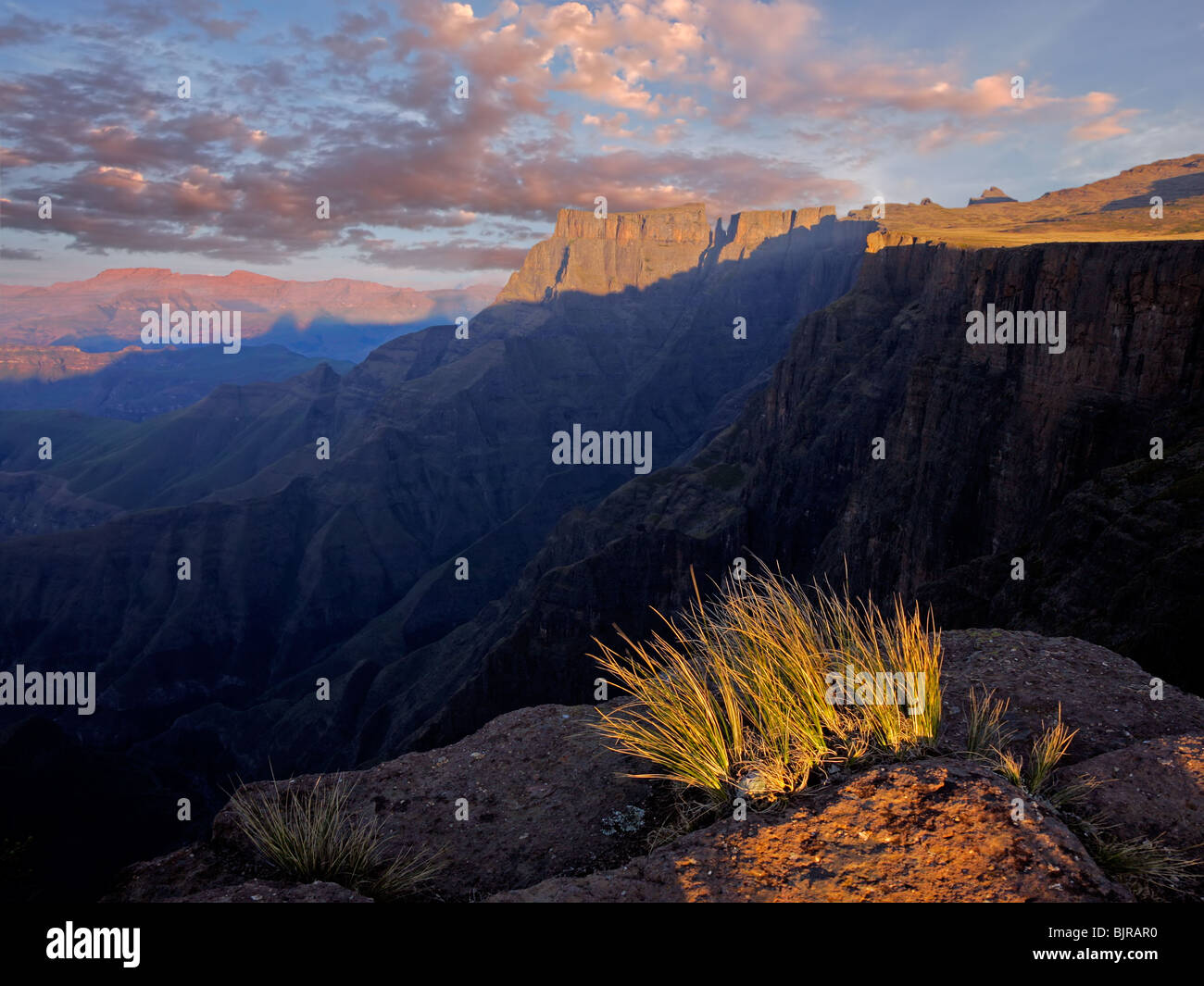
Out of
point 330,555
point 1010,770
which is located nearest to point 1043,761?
point 1010,770

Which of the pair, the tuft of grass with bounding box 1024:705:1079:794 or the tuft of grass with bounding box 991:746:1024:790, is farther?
the tuft of grass with bounding box 1024:705:1079:794

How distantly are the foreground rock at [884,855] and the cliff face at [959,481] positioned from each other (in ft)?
30.4

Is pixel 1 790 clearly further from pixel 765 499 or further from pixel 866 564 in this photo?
pixel 765 499

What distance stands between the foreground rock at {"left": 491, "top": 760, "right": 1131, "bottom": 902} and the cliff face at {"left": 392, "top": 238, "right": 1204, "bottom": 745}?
9.26 meters

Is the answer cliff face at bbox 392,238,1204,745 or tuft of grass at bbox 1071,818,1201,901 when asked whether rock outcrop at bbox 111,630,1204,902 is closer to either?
tuft of grass at bbox 1071,818,1201,901

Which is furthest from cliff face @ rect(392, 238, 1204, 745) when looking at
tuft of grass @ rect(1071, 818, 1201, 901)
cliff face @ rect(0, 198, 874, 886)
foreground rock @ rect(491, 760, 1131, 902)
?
cliff face @ rect(0, 198, 874, 886)

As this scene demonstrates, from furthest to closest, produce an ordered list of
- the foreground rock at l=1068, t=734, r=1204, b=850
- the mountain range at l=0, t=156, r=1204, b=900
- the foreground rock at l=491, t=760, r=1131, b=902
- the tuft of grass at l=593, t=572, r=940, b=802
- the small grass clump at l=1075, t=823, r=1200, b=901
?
1. the mountain range at l=0, t=156, r=1204, b=900
2. the tuft of grass at l=593, t=572, r=940, b=802
3. the foreground rock at l=1068, t=734, r=1204, b=850
4. the small grass clump at l=1075, t=823, r=1200, b=901
5. the foreground rock at l=491, t=760, r=1131, b=902

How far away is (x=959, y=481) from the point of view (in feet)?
115

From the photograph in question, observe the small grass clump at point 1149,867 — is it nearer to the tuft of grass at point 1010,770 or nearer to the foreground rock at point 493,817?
the tuft of grass at point 1010,770

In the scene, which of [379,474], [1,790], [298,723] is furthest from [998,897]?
[379,474]

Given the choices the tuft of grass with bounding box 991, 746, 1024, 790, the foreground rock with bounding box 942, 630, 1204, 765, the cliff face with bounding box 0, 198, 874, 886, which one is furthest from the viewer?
the cliff face with bounding box 0, 198, 874, 886

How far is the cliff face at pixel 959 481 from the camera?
723 inches

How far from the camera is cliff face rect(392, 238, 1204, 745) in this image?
60.3ft

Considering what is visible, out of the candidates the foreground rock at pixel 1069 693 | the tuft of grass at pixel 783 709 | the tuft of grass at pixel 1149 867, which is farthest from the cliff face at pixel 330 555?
the tuft of grass at pixel 1149 867
